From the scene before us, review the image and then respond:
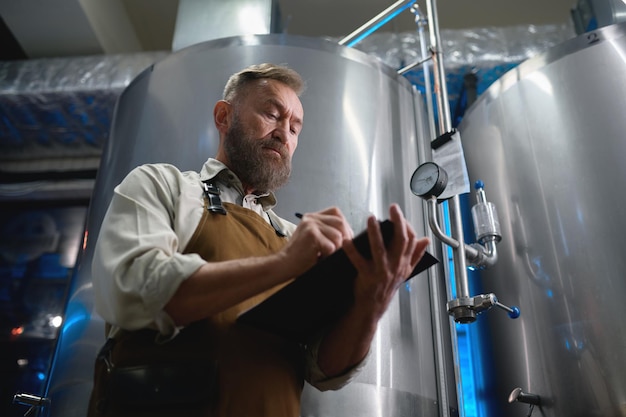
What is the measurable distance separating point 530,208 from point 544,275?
9.9 inches

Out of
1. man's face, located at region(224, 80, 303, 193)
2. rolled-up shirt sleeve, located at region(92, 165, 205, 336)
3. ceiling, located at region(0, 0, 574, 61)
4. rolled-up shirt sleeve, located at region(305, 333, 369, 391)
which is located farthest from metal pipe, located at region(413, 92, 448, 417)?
ceiling, located at region(0, 0, 574, 61)

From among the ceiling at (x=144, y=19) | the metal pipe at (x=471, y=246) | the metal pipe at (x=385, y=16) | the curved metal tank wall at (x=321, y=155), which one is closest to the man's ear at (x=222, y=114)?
the curved metal tank wall at (x=321, y=155)

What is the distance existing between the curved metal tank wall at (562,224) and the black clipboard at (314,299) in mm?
847

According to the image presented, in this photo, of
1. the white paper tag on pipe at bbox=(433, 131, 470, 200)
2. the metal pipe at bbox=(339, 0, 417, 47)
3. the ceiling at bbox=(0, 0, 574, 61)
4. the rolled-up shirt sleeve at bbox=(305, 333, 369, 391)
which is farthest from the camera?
the ceiling at bbox=(0, 0, 574, 61)

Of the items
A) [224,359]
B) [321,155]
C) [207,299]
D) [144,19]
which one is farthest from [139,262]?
[144,19]

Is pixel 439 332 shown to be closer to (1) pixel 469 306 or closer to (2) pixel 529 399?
(1) pixel 469 306

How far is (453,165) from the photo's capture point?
1788mm

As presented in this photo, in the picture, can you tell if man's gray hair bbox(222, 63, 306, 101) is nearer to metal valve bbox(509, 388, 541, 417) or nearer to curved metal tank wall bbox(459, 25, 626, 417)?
curved metal tank wall bbox(459, 25, 626, 417)

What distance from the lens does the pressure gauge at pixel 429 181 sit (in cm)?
166

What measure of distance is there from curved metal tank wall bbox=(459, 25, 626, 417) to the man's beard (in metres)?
0.93

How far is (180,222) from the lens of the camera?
1.05 m

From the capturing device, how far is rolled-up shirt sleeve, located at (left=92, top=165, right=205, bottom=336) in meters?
0.87

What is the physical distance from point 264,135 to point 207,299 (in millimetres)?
650

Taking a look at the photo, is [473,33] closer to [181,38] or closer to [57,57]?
[181,38]
